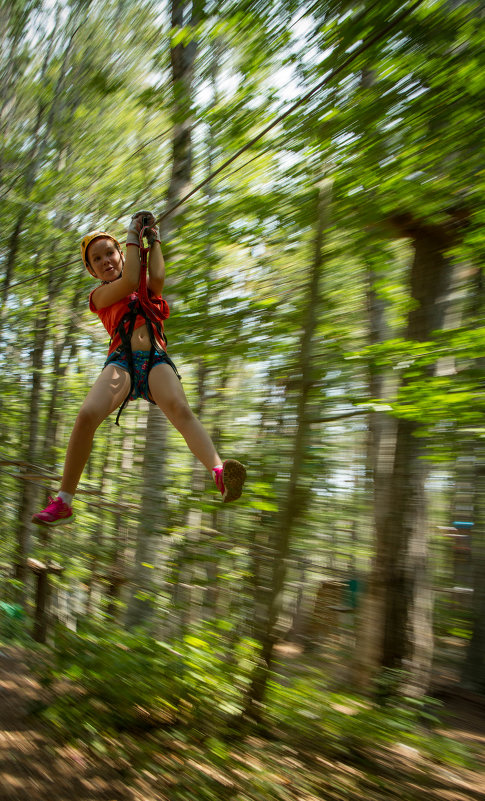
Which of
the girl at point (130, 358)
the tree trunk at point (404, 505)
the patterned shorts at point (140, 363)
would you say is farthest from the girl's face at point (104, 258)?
the tree trunk at point (404, 505)

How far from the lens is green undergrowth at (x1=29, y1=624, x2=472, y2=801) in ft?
7.52

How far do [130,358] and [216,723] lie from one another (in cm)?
171

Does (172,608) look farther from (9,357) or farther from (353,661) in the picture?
(9,357)

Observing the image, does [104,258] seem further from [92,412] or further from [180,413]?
[180,413]

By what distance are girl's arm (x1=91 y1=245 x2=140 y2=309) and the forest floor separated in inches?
78.1

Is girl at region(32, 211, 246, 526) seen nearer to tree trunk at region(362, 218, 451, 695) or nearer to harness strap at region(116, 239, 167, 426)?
harness strap at region(116, 239, 167, 426)

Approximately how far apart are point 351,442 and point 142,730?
188 centimetres

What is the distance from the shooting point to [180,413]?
7.72 feet

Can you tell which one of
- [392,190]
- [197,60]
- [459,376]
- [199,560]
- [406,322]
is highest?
[197,60]

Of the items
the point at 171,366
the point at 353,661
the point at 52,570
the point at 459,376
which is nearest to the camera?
the point at 459,376

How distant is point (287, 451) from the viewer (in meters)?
2.54

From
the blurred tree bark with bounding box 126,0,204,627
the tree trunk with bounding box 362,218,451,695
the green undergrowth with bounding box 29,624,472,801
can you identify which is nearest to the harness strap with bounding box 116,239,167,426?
the blurred tree bark with bounding box 126,0,204,627

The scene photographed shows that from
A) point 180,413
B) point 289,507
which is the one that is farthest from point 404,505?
point 180,413

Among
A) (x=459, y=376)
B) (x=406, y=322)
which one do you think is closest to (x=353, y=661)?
(x=459, y=376)
